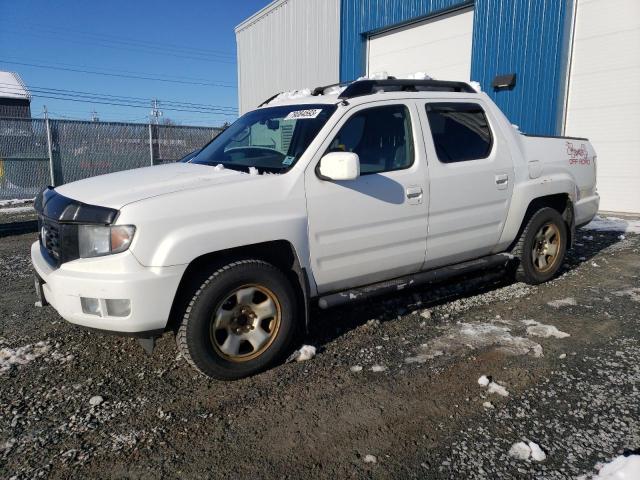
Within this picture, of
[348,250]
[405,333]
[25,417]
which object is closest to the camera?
[25,417]

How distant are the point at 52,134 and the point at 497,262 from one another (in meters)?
11.6

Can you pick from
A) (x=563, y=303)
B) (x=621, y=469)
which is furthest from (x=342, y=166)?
(x=563, y=303)

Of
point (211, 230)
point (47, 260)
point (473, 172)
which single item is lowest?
point (47, 260)

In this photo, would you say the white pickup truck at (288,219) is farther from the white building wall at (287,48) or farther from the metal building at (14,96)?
the metal building at (14,96)

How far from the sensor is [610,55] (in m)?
9.33

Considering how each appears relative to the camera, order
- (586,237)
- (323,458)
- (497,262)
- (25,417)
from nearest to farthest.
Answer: (323,458)
(25,417)
(497,262)
(586,237)

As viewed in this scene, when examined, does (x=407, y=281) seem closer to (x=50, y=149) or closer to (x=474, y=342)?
(x=474, y=342)

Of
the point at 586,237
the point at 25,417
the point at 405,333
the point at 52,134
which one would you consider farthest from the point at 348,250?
the point at 52,134

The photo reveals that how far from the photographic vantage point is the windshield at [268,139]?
357 centimetres

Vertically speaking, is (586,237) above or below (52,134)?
below

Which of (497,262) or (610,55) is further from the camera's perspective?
(610,55)

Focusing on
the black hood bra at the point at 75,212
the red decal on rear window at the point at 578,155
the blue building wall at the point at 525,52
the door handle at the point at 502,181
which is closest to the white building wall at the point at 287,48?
the blue building wall at the point at 525,52

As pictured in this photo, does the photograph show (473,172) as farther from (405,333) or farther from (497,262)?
(405,333)

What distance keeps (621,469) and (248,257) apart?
2.32 meters
